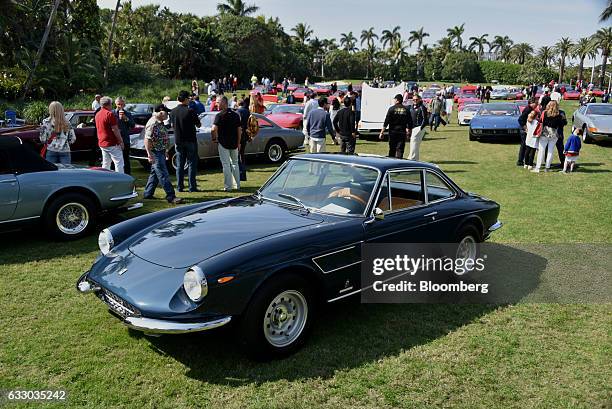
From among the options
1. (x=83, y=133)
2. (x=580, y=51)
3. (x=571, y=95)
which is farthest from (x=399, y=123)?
(x=580, y=51)

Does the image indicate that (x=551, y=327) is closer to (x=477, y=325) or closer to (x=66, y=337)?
(x=477, y=325)

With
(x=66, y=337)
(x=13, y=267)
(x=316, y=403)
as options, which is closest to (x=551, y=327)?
(x=316, y=403)

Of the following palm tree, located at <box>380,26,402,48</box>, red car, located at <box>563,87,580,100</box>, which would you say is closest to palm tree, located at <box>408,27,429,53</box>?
palm tree, located at <box>380,26,402,48</box>

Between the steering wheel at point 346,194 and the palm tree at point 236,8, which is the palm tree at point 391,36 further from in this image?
the steering wheel at point 346,194

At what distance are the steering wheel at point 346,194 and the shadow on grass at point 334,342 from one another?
1050mm

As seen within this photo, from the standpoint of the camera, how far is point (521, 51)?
114750 mm

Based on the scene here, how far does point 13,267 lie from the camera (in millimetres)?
5848

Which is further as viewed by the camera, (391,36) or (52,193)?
(391,36)

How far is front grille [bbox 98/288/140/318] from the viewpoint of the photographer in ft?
11.9

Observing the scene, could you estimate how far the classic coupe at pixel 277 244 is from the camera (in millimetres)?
3582

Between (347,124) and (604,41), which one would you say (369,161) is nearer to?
(347,124)

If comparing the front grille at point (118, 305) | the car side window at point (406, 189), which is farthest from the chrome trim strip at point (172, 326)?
the car side window at point (406, 189)

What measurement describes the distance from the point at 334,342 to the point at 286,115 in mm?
14801

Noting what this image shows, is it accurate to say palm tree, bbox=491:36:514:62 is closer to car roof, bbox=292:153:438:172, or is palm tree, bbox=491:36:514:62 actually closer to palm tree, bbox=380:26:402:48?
palm tree, bbox=380:26:402:48
